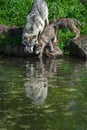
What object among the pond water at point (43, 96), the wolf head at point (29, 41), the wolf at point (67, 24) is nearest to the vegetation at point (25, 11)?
the wolf at point (67, 24)

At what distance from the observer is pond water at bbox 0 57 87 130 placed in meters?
9.31

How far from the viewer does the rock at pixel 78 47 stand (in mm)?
18359

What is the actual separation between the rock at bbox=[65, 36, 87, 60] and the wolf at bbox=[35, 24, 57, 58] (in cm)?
62

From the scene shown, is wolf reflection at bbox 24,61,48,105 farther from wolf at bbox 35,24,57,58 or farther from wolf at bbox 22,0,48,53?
wolf at bbox 22,0,48,53

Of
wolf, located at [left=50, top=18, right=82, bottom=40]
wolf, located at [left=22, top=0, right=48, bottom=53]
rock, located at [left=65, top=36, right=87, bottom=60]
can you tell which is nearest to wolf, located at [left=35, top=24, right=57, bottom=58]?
wolf, located at [left=22, top=0, right=48, bottom=53]

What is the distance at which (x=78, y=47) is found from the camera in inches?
732

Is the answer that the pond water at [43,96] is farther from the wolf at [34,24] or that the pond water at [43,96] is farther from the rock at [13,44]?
the rock at [13,44]

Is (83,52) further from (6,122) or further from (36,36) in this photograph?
(6,122)

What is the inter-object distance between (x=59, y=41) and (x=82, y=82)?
6.88m

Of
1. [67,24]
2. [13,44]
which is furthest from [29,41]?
[67,24]

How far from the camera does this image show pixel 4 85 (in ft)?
41.6

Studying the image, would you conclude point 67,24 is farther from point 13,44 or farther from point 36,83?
point 36,83

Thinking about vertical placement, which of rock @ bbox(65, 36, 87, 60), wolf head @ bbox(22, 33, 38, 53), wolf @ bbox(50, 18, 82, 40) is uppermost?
wolf @ bbox(50, 18, 82, 40)

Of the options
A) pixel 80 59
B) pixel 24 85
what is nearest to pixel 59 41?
pixel 80 59
